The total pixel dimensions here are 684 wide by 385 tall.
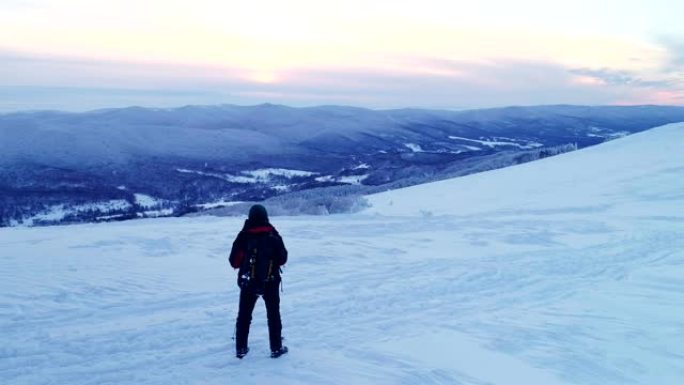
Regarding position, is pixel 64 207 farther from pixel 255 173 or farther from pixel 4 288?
pixel 4 288

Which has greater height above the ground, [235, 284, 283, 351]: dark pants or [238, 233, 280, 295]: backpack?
[238, 233, 280, 295]: backpack

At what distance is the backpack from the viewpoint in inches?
257

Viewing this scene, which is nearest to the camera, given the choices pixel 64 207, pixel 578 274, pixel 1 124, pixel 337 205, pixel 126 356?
pixel 126 356

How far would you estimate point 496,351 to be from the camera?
7.10m

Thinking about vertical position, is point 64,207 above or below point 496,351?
below

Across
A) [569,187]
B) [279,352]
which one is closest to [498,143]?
[569,187]

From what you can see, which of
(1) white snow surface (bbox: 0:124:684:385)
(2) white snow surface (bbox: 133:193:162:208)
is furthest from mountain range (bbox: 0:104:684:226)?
(1) white snow surface (bbox: 0:124:684:385)

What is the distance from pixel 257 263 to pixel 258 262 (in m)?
0.02

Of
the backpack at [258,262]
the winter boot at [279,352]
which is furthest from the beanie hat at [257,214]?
the winter boot at [279,352]

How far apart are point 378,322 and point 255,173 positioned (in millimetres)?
92566

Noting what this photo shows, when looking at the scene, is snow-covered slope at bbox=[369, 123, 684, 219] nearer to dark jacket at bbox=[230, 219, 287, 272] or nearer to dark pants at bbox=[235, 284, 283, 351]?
dark pants at bbox=[235, 284, 283, 351]

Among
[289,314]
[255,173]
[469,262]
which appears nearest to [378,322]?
[289,314]

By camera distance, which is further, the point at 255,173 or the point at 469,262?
the point at 255,173

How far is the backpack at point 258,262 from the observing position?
652 cm
